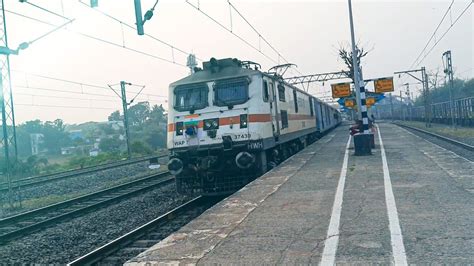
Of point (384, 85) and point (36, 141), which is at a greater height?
point (384, 85)

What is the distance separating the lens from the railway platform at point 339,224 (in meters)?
4.95

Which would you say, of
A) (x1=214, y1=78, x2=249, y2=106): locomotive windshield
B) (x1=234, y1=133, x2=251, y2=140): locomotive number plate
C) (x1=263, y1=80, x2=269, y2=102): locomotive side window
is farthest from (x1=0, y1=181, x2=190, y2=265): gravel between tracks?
(x1=263, y1=80, x2=269, y2=102): locomotive side window

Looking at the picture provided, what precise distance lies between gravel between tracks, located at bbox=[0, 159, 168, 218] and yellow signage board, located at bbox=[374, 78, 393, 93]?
586 inches

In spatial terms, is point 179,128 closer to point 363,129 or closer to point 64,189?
point 363,129

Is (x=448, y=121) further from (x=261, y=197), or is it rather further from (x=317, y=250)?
(x=317, y=250)

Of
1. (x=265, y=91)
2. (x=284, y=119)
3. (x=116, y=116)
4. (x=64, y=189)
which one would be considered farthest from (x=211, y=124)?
(x=116, y=116)

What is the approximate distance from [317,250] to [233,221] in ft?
7.01

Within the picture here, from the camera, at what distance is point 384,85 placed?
26.3 metres

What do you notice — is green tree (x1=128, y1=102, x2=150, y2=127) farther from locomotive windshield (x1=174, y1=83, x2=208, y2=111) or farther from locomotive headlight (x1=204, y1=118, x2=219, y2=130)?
locomotive headlight (x1=204, y1=118, x2=219, y2=130)

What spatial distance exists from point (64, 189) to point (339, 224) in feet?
48.3

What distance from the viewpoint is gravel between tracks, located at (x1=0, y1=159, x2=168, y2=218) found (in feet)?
48.2

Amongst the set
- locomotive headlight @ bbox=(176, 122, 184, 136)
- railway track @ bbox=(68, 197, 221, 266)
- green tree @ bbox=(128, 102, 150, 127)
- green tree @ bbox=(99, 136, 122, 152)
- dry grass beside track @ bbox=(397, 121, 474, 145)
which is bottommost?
railway track @ bbox=(68, 197, 221, 266)

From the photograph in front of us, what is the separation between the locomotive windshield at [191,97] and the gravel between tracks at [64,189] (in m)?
6.18

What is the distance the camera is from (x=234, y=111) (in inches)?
446
